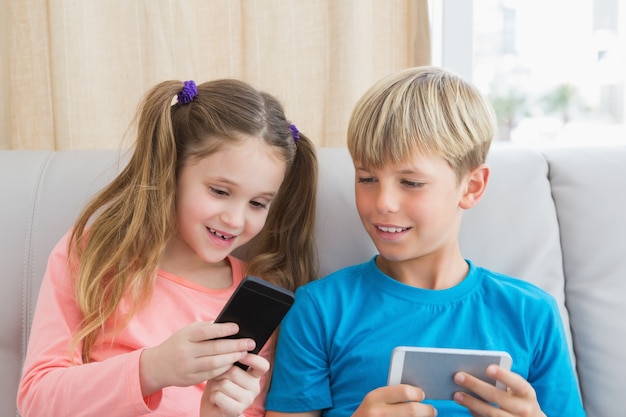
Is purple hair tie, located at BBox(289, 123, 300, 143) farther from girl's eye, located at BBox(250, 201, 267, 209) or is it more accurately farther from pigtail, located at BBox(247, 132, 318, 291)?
girl's eye, located at BBox(250, 201, 267, 209)

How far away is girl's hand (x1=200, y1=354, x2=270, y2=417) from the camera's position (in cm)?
104

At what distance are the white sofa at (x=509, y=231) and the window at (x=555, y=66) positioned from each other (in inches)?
30.2

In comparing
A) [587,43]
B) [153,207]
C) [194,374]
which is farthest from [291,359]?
[587,43]

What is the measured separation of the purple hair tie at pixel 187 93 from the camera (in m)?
1.33

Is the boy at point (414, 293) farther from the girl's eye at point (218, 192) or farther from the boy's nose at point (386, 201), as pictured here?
the girl's eye at point (218, 192)

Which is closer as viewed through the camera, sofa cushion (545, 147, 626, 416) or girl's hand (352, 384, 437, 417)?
girl's hand (352, 384, 437, 417)

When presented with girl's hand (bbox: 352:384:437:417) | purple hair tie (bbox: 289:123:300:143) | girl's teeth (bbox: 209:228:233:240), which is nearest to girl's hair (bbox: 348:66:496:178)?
purple hair tie (bbox: 289:123:300:143)

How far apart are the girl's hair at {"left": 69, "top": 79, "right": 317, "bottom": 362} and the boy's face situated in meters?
0.20

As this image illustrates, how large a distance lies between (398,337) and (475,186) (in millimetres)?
312

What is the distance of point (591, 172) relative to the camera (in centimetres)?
147

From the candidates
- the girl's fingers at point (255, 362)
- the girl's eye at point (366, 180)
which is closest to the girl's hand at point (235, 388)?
the girl's fingers at point (255, 362)

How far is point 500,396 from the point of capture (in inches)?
40.3

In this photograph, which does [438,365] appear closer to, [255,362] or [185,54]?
[255,362]

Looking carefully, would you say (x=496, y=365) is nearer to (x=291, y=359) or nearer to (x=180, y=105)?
(x=291, y=359)
